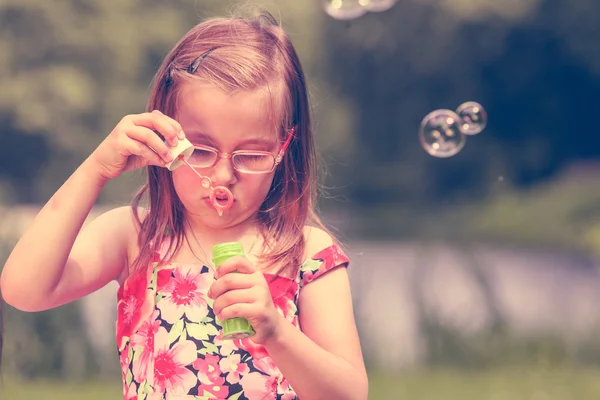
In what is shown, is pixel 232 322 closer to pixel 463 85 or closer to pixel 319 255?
pixel 319 255

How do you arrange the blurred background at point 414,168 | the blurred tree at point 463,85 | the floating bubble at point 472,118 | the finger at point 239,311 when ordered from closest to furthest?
the finger at point 239,311 → the floating bubble at point 472,118 → the blurred background at point 414,168 → the blurred tree at point 463,85

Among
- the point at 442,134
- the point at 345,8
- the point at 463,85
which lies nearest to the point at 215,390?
the point at 345,8

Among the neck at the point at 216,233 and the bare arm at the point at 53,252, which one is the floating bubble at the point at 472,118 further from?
the bare arm at the point at 53,252

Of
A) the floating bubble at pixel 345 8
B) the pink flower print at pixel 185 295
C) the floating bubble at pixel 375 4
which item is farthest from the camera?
the floating bubble at pixel 345 8

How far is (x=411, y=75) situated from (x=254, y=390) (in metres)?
13.7

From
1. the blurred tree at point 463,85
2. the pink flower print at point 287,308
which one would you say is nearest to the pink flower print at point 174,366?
the pink flower print at point 287,308

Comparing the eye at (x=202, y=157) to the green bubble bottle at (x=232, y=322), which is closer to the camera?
the green bubble bottle at (x=232, y=322)

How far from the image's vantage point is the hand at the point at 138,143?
1.56 meters

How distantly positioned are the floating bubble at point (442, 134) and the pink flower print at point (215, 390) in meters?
1.67

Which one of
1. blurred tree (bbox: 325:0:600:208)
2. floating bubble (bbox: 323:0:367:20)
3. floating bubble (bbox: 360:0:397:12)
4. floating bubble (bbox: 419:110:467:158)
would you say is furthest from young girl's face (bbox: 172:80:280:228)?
blurred tree (bbox: 325:0:600:208)

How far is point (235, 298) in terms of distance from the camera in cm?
142

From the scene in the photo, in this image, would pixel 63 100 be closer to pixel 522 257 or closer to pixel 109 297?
pixel 522 257

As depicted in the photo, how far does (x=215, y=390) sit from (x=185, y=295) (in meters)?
0.17

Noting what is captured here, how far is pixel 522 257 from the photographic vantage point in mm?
8992
